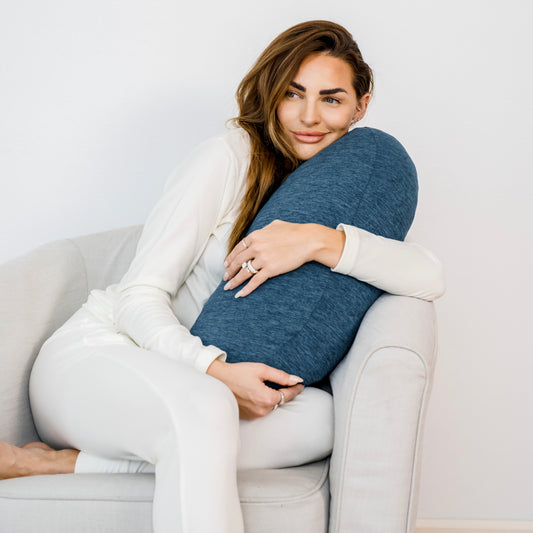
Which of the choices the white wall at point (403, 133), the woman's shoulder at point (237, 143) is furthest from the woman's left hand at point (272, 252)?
the white wall at point (403, 133)

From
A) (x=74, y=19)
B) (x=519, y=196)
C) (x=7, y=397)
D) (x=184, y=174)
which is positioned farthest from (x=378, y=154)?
(x=74, y=19)

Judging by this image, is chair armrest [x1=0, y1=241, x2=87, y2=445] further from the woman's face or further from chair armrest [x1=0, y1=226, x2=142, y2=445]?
the woman's face

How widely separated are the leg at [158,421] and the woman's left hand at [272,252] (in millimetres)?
267

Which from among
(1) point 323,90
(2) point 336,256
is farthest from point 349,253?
(1) point 323,90

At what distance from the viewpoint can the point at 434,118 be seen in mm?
2047

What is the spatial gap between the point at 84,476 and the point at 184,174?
0.70 meters

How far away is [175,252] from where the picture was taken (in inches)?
54.6

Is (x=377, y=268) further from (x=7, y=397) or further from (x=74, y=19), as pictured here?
(x=74, y=19)

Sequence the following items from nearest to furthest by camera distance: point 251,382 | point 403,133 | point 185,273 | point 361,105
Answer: point 251,382, point 185,273, point 361,105, point 403,133

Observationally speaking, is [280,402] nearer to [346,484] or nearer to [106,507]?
[346,484]

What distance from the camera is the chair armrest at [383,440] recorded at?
111cm

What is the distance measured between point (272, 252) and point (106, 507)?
1.92 feet

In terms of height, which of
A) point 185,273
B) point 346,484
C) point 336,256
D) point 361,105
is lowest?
point 346,484

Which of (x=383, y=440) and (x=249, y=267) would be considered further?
(x=249, y=267)
